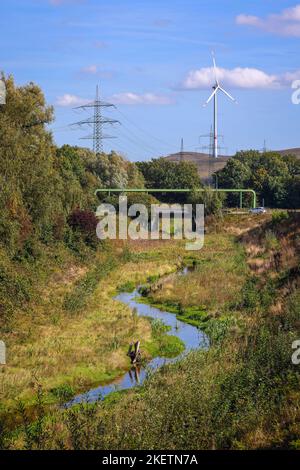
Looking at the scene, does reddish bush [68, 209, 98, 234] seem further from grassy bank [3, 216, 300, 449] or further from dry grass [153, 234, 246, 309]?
grassy bank [3, 216, 300, 449]

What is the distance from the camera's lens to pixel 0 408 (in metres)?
17.7

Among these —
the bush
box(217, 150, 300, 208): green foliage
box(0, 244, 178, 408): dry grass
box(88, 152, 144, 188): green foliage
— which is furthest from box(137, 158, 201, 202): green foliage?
box(0, 244, 178, 408): dry grass

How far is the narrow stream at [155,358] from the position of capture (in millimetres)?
19859

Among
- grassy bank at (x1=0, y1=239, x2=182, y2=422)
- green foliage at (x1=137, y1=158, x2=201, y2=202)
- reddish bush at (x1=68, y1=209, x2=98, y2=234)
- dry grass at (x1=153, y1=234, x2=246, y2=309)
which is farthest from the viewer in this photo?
green foliage at (x1=137, y1=158, x2=201, y2=202)

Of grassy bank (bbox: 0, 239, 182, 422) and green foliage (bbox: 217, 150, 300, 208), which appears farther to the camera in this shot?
green foliage (bbox: 217, 150, 300, 208)

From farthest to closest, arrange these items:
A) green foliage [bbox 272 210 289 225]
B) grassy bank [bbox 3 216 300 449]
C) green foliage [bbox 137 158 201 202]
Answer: green foliage [bbox 137 158 201 202] < green foliage [bbox 272 210 289 225] < grassy bank [bbox 3 216 300 449]

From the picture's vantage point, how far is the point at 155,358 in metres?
23.4

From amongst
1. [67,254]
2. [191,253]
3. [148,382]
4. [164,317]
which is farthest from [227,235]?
[148,382]

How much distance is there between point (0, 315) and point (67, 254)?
13.8 m

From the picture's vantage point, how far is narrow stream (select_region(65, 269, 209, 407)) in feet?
65.2

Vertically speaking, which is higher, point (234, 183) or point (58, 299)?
point (234, 183)

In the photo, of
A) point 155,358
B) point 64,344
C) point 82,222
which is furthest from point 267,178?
point 64,344

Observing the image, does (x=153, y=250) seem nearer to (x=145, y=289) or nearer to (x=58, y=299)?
(x=145, y=289)
